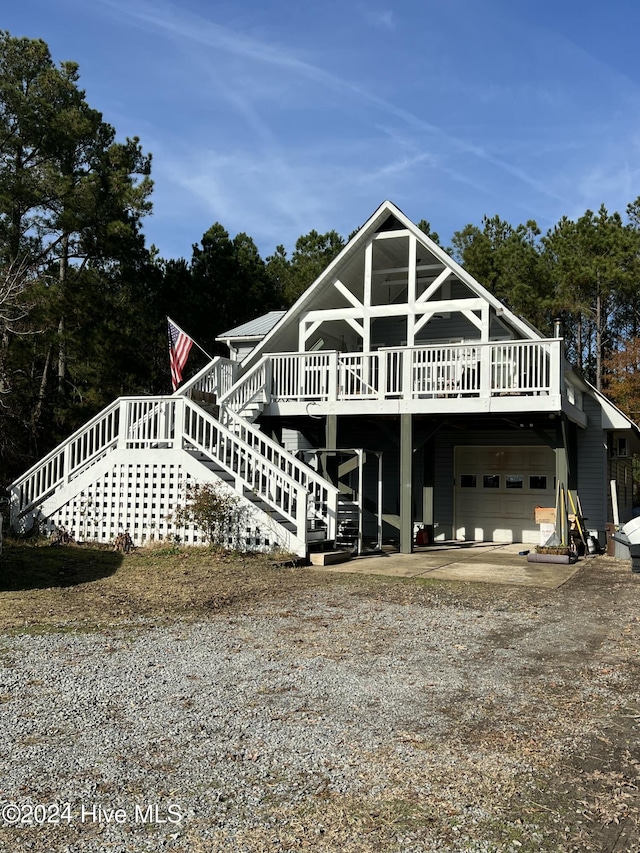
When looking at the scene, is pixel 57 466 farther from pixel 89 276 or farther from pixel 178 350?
pixel 89 276

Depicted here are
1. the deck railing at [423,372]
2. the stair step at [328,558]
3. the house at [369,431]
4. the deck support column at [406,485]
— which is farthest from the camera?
the deck support column at [406,485]

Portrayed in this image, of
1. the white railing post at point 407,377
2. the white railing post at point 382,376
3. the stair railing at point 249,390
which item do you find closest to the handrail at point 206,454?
the stair railing at point 249,390

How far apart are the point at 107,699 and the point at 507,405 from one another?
1010 cm

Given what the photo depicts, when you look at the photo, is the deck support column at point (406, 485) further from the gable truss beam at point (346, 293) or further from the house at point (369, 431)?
the gable truss beam at point (346, 293)

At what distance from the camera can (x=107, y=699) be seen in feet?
15.8

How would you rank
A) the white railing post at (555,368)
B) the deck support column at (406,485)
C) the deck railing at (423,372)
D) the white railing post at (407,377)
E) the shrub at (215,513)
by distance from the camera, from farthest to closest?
the white railing post at (407,377), the deck support column at (406,485), the deck railing at (423,372), the white railing post at (555,368), the shrub at (215,513)

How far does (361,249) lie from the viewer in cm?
1588

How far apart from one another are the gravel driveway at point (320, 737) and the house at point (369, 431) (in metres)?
5.93

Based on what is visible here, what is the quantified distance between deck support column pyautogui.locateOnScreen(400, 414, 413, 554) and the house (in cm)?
3

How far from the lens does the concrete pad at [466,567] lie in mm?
10820

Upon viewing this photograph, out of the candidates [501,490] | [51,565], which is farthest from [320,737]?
[501,490]

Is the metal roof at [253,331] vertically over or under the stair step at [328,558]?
over

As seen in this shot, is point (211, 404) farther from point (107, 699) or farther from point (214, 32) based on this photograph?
point (107, 699)

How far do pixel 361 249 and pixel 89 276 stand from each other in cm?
1227
